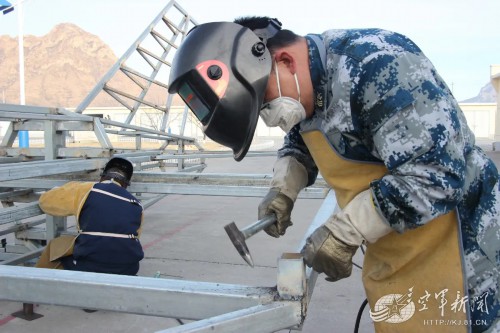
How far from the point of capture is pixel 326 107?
1420mm

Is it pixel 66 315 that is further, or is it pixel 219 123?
pixel 66 315

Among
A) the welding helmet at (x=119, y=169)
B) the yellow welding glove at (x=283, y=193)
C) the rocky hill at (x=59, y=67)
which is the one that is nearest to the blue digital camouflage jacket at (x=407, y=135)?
the yellow welding glove at (x=283, y=193)

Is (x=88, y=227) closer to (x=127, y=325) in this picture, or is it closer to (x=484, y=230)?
(x=127, y=325)

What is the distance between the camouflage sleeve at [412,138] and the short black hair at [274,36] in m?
0.32

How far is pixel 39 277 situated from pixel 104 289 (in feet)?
0.58

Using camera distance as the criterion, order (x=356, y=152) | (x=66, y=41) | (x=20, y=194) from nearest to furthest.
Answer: (x=356, y=152), (x=20, y=194), (x=66, y=41)

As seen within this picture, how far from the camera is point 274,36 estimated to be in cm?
151

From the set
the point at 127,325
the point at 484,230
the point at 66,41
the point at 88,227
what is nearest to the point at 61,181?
the point at 88,227

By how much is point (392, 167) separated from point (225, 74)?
0.56 metres

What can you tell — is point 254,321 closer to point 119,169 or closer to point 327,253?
point 327,253

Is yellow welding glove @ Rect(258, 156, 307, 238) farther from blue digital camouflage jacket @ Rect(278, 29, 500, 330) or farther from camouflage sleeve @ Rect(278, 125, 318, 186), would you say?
blue digital camouflage jacket @ Rect(278, 29, 500, 330)

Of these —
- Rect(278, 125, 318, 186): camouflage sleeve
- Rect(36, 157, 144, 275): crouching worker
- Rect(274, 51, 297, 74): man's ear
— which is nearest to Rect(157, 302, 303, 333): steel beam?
Rect(274, 51, 297, 74): man's ear

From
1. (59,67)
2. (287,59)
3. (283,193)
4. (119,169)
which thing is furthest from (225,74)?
(59,67)

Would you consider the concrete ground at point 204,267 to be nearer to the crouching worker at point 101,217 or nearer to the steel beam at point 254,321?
the crouching worker at point 101,217
